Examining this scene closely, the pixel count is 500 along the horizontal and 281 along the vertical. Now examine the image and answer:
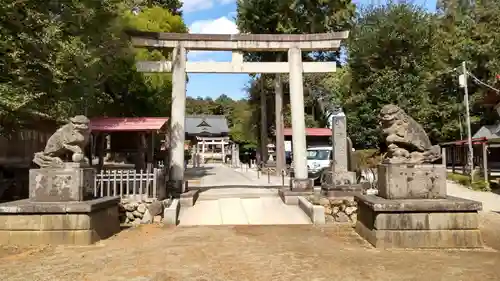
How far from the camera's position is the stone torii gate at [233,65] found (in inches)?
523

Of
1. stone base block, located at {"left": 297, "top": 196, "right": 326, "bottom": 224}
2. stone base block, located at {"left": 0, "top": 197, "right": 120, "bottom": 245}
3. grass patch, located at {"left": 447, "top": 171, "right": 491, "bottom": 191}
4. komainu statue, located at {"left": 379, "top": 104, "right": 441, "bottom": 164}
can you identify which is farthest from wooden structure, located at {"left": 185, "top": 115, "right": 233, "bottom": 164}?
komainu statue, located at {"left": 379, "top": 104, "right": 441, "bottom": 164}

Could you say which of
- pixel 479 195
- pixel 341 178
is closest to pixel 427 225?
pixel 341 178

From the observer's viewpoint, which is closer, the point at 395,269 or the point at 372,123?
the point at 395,269

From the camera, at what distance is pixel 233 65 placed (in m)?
13.9

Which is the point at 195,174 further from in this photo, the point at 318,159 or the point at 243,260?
the point at 243,260

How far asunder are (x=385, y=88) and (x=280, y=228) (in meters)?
21.9

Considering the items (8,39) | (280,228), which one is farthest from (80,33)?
(280,228)

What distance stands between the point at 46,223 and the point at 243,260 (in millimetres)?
3884

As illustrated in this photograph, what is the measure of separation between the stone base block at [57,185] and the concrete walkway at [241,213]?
10.1 ft

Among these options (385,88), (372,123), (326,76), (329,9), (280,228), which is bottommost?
(280,228)

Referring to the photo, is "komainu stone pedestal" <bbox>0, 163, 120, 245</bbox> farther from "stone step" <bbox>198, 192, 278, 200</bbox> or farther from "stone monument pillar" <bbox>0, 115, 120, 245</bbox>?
"stone step" <bbox>198, 192, 278, 200</bbox>

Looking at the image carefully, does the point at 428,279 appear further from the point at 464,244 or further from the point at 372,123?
the point at 372,123

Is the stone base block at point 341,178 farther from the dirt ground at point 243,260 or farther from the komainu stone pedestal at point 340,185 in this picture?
the dirt ground at point 243,260

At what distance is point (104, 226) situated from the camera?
335 inches
